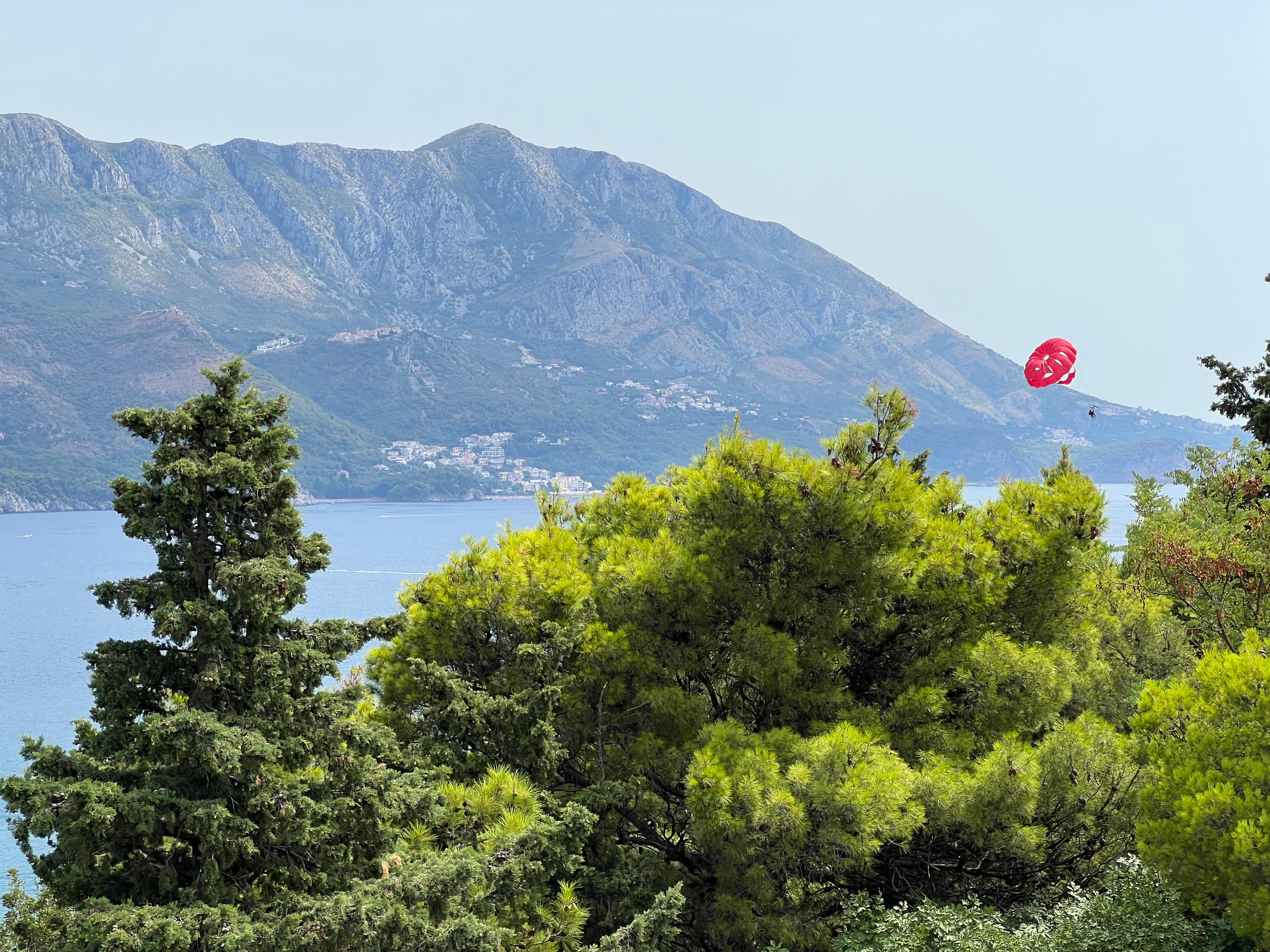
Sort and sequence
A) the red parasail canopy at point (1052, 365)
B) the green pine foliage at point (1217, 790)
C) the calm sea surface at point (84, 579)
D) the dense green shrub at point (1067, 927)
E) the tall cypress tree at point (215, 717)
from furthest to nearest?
the calm sea surface at point (84, 579) < the red parasail canopy at point (1052, 365) < the dense green shrub at point (1067, 927) < the green pine foliage at point (1217, 790) < the tall cypress tree at point (215, 717)

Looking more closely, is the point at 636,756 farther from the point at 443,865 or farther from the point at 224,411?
the point at 224,411

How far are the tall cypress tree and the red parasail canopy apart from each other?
12.0m

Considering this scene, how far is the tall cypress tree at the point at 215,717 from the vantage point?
864 centimetres

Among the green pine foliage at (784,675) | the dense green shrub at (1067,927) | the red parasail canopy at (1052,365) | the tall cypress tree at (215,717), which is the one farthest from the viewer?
the red parasail canopy at (1052,365)

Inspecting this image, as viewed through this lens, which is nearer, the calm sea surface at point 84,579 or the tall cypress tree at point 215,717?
the tall cypress tree at point 215,717

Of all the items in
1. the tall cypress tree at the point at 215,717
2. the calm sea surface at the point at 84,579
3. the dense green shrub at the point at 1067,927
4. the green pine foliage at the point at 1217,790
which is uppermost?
the calm sea surface at the point at 84,579

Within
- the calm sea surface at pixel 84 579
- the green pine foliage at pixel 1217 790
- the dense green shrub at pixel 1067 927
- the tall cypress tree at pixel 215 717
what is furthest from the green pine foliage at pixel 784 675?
the tall cypress tree at pixel 215 717

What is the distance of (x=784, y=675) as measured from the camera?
43.2 ft

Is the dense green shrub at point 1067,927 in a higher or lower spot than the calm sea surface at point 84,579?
lower

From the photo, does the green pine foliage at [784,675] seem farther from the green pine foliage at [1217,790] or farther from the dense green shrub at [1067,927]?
the green pine foliage at [1217,790]

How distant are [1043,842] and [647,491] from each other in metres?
6.97

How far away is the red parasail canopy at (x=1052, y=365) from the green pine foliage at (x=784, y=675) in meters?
3.77

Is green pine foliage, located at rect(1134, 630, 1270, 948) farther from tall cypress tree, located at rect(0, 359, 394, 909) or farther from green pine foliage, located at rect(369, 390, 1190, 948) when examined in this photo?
tall cypress tree, located at rect(0, 359, 394, 909)

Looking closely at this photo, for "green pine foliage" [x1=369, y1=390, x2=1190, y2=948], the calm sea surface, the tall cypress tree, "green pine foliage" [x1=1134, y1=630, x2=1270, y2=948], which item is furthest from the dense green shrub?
the calm sea surface
